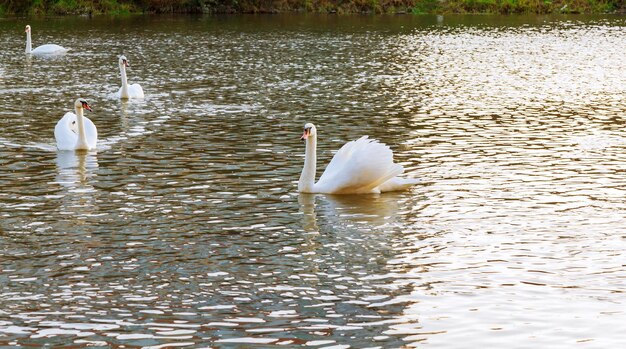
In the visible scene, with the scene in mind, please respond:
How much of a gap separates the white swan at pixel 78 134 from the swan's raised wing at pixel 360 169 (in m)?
6.06

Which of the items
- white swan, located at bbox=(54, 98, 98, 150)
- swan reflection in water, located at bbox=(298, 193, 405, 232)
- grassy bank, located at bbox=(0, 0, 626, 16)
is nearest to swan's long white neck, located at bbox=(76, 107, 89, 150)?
white swan, located at bbox=(54, 98, 98, 150)

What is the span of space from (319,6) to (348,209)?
69.2 metres

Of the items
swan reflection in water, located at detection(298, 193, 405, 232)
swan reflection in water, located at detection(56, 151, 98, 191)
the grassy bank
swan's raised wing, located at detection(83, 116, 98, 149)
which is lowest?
swan reflection in water, located at detection(298, 193, 405, 232)

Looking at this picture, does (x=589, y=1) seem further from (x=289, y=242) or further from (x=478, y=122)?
(x=289, y=242)

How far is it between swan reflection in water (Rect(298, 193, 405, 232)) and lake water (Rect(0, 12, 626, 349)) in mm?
56

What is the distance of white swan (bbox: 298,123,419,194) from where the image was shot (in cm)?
1756

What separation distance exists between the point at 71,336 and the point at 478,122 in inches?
662

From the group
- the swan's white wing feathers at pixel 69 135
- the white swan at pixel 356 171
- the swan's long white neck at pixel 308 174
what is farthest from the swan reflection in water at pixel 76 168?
the white swan at pixel 356 171

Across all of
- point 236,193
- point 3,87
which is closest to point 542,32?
point 3,87

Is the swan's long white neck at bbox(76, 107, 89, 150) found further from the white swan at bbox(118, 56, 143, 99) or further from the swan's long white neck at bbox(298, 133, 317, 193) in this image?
the white swan at bbox(118, 56, 143, 99)

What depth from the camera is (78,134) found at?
22156mm

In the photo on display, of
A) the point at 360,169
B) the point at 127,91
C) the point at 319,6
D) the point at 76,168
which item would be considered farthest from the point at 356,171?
the point at 319,6

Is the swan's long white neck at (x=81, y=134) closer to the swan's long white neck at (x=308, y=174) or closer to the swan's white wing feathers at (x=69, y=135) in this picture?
the swan's white wing feathers at (x=69, y=135)

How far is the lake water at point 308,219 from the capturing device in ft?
37.6
